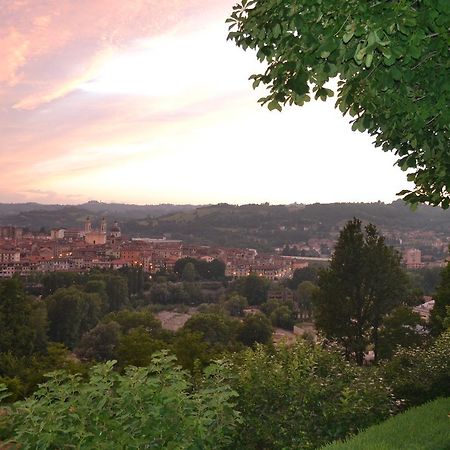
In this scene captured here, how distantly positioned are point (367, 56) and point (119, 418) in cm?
578

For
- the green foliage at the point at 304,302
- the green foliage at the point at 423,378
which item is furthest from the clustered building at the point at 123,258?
the green foliage at the point at 423,378

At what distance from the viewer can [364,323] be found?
25.8 m

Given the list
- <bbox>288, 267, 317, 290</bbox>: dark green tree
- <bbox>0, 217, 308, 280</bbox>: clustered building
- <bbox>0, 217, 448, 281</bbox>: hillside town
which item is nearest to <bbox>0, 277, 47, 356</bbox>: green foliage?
<bbox>288, 267, 317, 290</bbox>: dark green tree

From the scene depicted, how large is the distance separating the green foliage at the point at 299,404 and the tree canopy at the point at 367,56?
5.41m

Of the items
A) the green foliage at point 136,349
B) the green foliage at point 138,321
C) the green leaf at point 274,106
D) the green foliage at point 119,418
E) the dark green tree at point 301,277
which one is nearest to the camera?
the green leaf at point 274,106

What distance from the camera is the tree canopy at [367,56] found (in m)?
3.20

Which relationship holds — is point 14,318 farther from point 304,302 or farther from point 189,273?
point 189,273

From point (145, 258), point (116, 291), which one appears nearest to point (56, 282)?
point (116, 291)

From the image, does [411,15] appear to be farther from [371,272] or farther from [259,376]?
[371,272]

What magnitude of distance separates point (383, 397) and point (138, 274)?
3862 inches

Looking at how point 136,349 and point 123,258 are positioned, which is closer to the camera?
point 136,349

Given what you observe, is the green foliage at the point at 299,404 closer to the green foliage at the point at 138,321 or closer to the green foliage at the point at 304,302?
the green foliage at the point at 138,321

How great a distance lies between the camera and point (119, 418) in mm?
6660

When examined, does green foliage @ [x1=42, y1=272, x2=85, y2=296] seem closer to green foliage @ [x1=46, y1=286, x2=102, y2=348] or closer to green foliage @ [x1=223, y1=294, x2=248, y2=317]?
green foliage @ [x1=46, y1=286, x2=102, y2=348]
